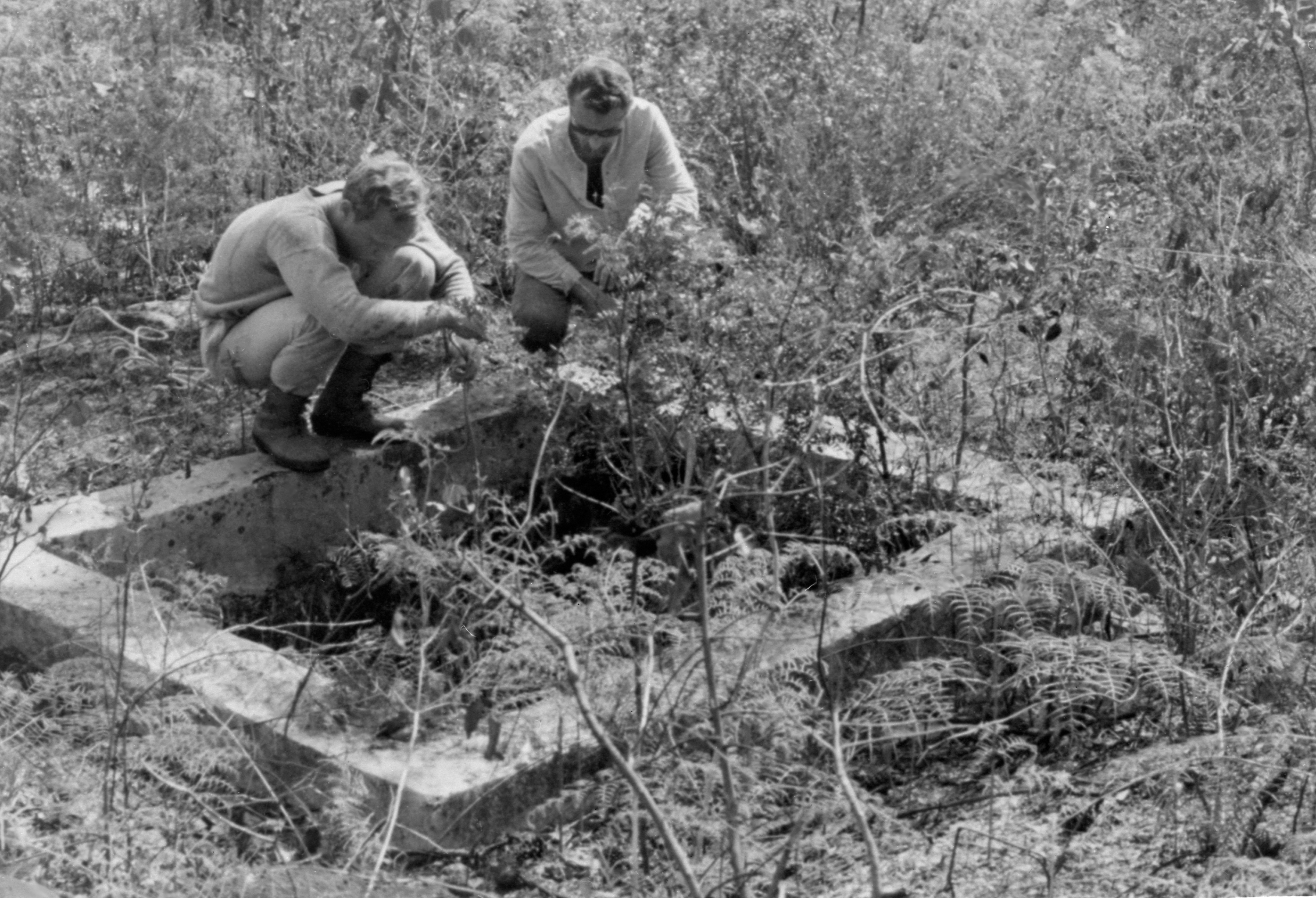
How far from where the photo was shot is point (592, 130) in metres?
5.09

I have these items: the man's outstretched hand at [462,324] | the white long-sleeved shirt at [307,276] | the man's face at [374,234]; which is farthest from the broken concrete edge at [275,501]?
the man's face at [374,234]

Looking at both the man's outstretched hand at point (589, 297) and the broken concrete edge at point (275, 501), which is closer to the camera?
the broken concrete edge at point (275, 501)

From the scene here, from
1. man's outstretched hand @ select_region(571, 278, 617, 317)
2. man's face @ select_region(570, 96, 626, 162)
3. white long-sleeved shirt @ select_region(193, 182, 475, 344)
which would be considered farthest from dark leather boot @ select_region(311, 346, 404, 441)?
man's face @ select_region(570, 96, 626, 162)

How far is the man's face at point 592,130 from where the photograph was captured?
5035 mm

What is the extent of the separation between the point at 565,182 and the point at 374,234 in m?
0.87

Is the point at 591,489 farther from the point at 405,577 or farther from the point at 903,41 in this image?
the point at 903,41

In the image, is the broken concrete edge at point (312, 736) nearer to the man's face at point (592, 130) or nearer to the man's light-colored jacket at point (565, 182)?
the man's light-colored jacket at point (565, 182)

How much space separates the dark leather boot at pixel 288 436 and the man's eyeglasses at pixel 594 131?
1115mm

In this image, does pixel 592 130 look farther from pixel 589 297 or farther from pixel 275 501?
pixel 275 501

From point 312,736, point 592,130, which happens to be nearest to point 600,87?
point 592,130

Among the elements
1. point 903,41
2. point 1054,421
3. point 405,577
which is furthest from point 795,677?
point 903,41

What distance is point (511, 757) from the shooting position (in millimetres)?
3453

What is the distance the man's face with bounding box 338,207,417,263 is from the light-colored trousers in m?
0.07

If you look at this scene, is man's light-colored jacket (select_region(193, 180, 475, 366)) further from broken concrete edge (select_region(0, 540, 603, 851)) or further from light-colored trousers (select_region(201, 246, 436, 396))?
broken concrete edge (select_region(0, 540, 603, 851))
